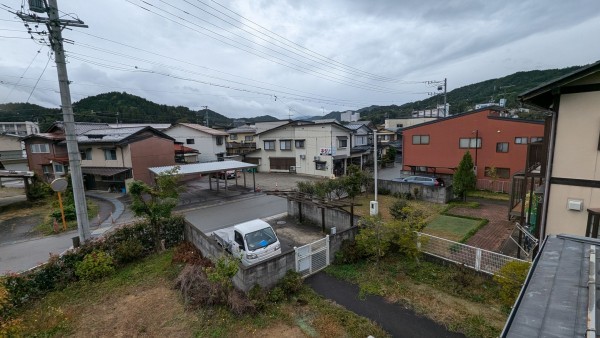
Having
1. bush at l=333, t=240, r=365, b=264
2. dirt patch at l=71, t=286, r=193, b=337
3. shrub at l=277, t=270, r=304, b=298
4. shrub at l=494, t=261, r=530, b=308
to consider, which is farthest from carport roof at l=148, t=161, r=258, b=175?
shrub at l=494, t=261, r=530, b=308

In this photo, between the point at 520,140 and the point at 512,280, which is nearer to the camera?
the point at 512,280

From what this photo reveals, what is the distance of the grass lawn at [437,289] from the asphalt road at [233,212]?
9080 mm

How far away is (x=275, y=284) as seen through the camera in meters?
9.80

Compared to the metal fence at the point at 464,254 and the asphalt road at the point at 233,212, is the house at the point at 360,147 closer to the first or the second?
the asphalt road at the point at 233,212

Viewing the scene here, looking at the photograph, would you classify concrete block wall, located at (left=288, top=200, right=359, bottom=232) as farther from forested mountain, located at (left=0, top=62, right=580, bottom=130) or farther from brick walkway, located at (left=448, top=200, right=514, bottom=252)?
forested mountain, located at (left=0, top=62, right=580, bottom=130)

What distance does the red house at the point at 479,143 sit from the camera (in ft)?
77.3

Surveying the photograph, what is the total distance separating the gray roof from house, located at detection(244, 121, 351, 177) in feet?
97.0

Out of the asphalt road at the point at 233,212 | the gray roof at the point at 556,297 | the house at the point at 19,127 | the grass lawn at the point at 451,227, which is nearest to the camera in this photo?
the gray roof at the point at 556,297

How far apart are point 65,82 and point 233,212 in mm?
12303

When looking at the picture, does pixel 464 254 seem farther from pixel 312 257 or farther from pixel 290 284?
pixel 290 284

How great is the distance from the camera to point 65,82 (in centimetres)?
1101

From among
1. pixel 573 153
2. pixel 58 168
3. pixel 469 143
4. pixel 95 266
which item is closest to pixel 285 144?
pixel 469 143

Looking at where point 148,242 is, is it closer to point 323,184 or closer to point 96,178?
point 323,184

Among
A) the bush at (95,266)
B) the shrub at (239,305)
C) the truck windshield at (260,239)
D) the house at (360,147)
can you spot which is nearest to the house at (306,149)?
the house at (360,147)
